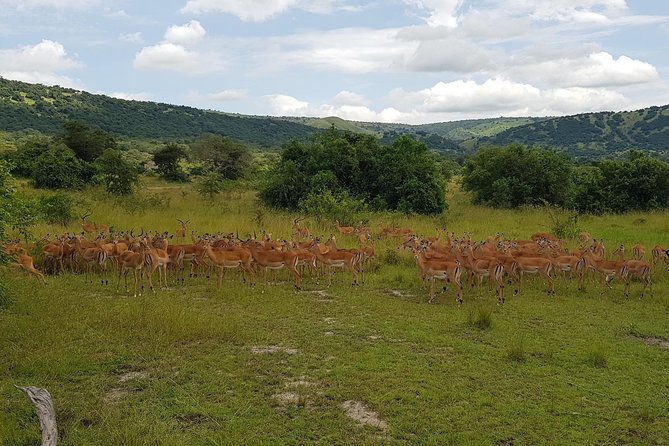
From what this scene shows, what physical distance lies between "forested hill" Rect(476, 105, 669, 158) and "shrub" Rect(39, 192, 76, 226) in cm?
10428

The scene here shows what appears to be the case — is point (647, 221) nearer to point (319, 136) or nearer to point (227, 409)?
point (319, 136)

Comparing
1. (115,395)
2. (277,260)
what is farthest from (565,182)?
(115,395)

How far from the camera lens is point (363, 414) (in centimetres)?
646

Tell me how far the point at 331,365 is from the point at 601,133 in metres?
139

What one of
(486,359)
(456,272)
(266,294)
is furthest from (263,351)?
(456,272)

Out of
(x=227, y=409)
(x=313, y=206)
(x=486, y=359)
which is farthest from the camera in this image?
(x=313, y=206)

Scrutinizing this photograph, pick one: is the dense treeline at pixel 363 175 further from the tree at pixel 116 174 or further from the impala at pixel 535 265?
the impala at pixel 535 265

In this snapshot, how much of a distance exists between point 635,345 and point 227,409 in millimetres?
6526

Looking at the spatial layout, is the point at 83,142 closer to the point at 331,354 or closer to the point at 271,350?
the point at 271,350

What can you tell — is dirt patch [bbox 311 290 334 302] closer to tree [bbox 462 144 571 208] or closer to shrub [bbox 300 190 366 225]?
shrub [bbox 300 190 366 225]

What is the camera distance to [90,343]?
865 cm

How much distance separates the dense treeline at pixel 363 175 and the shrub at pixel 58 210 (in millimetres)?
9539

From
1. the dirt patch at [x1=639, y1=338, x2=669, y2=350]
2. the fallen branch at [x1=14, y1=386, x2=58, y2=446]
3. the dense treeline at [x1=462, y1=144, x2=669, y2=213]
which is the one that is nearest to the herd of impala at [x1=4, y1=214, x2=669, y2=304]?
the dirt patch at [x1=639, y1=338, x2=669, y2=350]

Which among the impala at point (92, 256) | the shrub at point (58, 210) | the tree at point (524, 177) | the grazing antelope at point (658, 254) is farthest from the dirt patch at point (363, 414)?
the tree at point (524, 177)
